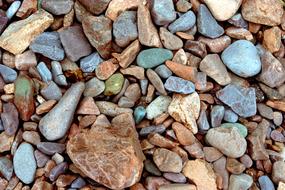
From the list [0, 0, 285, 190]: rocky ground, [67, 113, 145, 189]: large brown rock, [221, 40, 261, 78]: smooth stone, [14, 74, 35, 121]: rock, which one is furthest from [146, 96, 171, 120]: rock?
[14, 74, 35, 121]: rock

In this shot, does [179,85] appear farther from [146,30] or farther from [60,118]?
[60,118]

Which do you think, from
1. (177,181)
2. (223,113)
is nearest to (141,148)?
(177,181)

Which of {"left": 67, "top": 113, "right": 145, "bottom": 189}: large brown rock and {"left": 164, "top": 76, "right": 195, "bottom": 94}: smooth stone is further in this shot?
{"left": 164, "top": 76, "right": 195, "bottom": 94}: smooth stone

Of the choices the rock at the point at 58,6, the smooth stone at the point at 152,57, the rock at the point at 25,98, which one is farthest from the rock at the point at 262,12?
the rock at the point at 25,98

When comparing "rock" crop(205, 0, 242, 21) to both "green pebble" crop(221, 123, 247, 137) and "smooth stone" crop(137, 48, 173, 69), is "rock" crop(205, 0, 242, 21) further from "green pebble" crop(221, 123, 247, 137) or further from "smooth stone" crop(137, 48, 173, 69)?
"green pebble" crop(221, 123, 247, 137)

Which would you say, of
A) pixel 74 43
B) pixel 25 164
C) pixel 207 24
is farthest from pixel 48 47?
pixel 207 24

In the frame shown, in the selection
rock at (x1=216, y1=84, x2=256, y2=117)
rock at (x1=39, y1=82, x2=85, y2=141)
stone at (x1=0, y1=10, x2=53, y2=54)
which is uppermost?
stone at (x1=0, y1=10, x2=53, y2=54)
